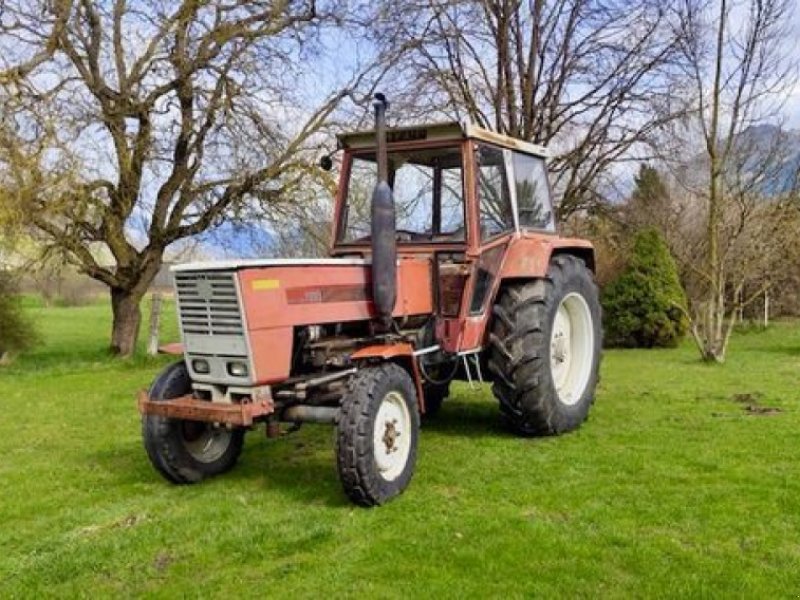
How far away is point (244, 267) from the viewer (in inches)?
169

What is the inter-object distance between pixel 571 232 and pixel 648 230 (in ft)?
5.21

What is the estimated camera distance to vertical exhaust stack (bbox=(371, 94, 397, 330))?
4.71 meters

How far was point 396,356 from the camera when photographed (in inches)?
190

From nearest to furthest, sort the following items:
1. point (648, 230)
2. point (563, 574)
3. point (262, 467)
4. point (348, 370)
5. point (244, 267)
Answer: point (563, 574)
point (244, 267)
point (348, 370)
point (262, 467)
point (648, 230)

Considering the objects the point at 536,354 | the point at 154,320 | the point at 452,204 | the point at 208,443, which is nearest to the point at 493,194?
the point at 452,204

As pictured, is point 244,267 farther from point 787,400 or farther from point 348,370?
point 787,400

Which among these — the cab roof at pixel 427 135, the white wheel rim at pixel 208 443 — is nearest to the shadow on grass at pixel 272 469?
the white wheel rim at pixel 208 443

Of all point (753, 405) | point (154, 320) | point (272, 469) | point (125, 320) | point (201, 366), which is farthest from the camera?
point (125, 320)

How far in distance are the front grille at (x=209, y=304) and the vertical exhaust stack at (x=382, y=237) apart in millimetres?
899

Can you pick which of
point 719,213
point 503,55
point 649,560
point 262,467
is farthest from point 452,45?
point 649,560

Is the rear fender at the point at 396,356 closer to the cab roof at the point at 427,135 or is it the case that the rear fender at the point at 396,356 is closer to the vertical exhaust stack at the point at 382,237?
the vertical exhaust stack at the point at 382,237

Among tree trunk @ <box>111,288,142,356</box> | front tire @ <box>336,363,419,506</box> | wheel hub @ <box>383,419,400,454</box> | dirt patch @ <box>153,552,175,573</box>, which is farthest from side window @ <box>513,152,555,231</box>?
tree trunk @ <box>111,288,142,356</box>

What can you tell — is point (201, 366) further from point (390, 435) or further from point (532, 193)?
point (532, 193)

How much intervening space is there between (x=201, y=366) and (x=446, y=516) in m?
1.66
